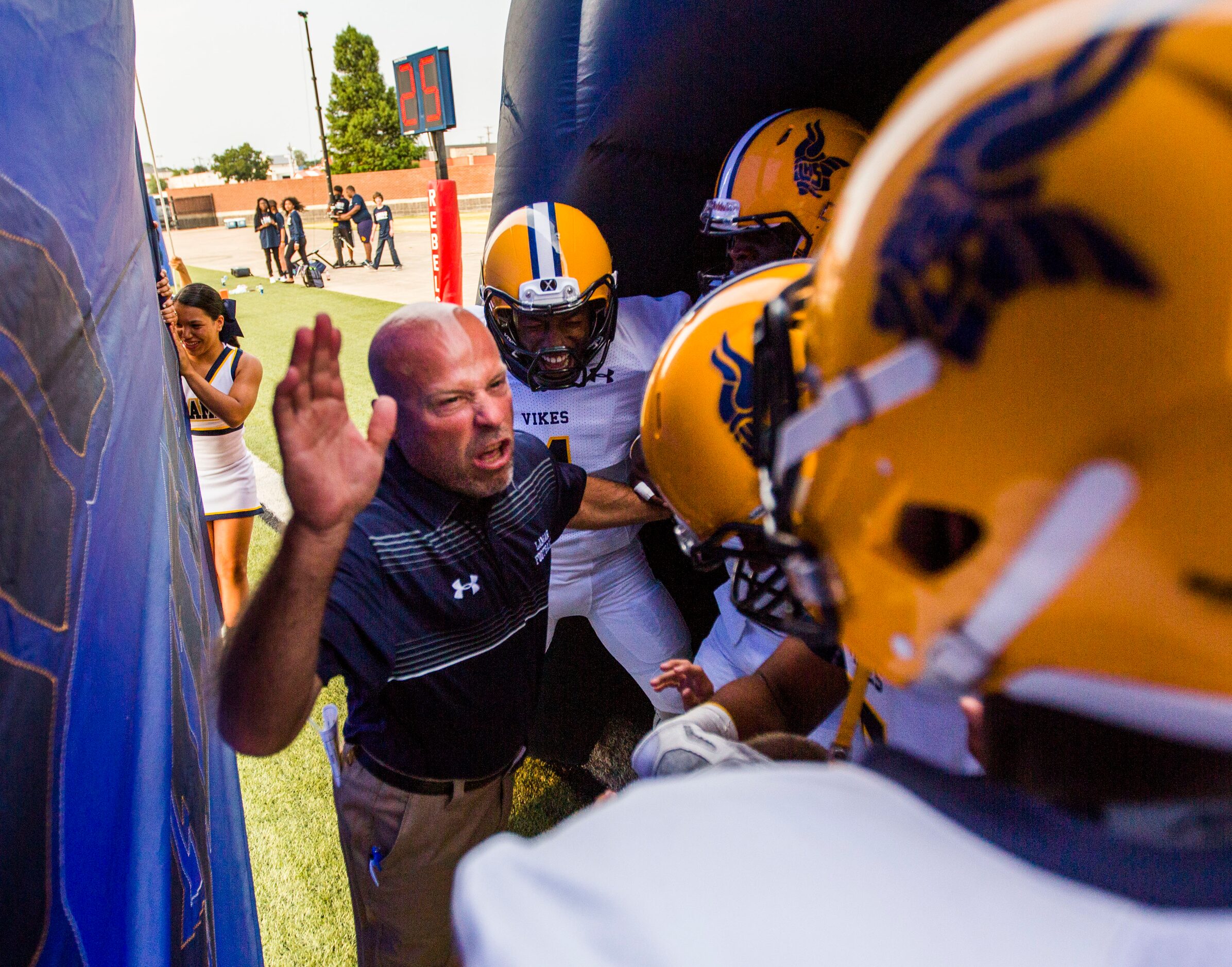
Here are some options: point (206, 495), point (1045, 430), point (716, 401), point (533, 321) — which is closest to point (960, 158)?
point (1045, 430)

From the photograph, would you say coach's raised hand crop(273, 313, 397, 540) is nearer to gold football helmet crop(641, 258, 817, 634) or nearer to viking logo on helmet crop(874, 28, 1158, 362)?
gold football helmet crop(641, 258, 817, 634)

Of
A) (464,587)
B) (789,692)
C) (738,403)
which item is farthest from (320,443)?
(789,692)

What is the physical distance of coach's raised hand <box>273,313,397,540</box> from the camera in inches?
43.9

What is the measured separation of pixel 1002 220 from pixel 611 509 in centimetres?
179

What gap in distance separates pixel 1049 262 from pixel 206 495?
3.92m

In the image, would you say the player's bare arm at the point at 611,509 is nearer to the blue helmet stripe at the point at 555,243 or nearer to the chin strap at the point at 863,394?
the blue helmet stripe at the point at 555,243

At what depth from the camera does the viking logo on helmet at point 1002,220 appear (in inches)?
19.0

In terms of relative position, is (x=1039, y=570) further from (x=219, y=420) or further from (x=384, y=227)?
(x=384, y=227)

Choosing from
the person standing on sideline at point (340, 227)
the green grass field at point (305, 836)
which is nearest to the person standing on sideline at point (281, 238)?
the person standing on sideline at point (340, 227)

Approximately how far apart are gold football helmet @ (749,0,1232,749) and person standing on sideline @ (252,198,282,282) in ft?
63.4

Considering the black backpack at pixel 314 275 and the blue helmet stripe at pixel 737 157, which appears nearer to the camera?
the blue helmet stripe at pixel 737 157

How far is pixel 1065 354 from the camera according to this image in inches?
20.0

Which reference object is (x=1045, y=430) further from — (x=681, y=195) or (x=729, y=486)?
(x=681, y=195)

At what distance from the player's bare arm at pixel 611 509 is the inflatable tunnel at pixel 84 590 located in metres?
1.10
